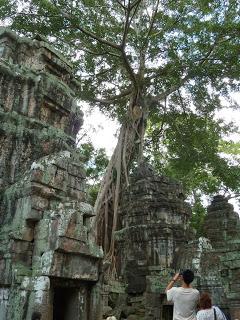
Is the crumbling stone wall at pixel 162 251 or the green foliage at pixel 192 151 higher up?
the green foliage at pixel 192 151

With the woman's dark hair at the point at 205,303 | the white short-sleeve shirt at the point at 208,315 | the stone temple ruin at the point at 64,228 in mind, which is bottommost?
the white short-sleeve shirt at the point at 208,315

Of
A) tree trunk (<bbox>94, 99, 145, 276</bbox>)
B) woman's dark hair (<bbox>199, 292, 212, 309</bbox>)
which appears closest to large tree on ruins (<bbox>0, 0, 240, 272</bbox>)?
tree trunk (<bbox>94, 99, 145, 276</bbox>)

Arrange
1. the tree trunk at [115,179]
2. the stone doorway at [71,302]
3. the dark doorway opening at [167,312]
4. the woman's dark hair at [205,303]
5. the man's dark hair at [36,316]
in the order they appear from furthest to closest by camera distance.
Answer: the tree trunk at [115,179]
the dark doorway opening at [167,312]
the stone doorway at [71,302]
the man's dark hair at [36,316]
the woman's dark hair at [205,303]

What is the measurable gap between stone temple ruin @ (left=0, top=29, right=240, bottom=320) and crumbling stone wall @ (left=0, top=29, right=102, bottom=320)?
0.01 metres

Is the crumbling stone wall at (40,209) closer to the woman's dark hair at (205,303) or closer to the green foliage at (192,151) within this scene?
the woman's dark hair at (205,303)

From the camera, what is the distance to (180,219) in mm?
9766

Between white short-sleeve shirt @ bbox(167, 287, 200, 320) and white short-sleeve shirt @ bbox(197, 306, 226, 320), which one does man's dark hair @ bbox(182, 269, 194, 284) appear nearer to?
white short-sleeve shirt @ bbox(167, 287, 200, 320)

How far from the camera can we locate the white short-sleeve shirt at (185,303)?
148 inches

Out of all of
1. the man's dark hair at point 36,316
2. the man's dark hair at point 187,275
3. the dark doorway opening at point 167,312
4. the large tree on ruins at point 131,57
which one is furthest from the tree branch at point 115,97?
the man's dark hair at point 187,275

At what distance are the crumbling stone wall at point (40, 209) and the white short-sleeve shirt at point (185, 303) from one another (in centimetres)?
183

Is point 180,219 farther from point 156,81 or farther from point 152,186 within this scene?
point 156,81

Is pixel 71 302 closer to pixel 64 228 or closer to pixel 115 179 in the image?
pixel 64 228

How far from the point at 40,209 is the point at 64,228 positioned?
574mm

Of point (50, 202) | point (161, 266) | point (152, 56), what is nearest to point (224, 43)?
point (152, 56)
